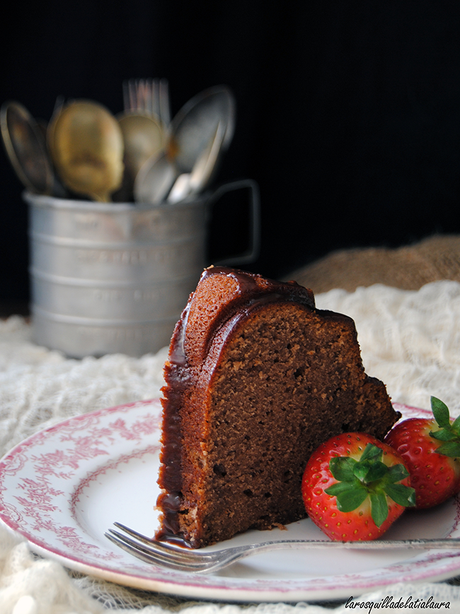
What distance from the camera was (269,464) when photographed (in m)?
1.31

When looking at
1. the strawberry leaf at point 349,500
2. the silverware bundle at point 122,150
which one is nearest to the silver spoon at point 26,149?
the silverware bundle at point 122,150

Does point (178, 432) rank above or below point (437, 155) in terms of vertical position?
below

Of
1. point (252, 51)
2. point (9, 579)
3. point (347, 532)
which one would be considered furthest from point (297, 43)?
point (9, 579)

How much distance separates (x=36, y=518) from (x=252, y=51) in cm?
209

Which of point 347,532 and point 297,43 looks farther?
point 297,43

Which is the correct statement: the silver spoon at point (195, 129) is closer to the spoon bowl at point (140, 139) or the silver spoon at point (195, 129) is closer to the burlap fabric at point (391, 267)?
the spoon bowl at point (140, 139)

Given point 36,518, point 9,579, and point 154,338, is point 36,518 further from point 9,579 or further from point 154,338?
point 154,338

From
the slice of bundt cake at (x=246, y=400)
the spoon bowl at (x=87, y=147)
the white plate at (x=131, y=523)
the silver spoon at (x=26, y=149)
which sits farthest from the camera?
the spoon bowl at (x=87, y=147)

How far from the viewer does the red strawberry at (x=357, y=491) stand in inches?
42.7

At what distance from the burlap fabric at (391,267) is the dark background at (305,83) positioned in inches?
12.2

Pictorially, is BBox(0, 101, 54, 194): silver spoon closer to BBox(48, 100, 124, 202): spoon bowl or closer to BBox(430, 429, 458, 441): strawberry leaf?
BBox(48, 100, 124, 202): spoon bowl

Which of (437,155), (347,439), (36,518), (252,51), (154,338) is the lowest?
(154,338)

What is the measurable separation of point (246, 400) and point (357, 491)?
25cm

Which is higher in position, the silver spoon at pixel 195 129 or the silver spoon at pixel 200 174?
the silver spoon at pixel 195 129
